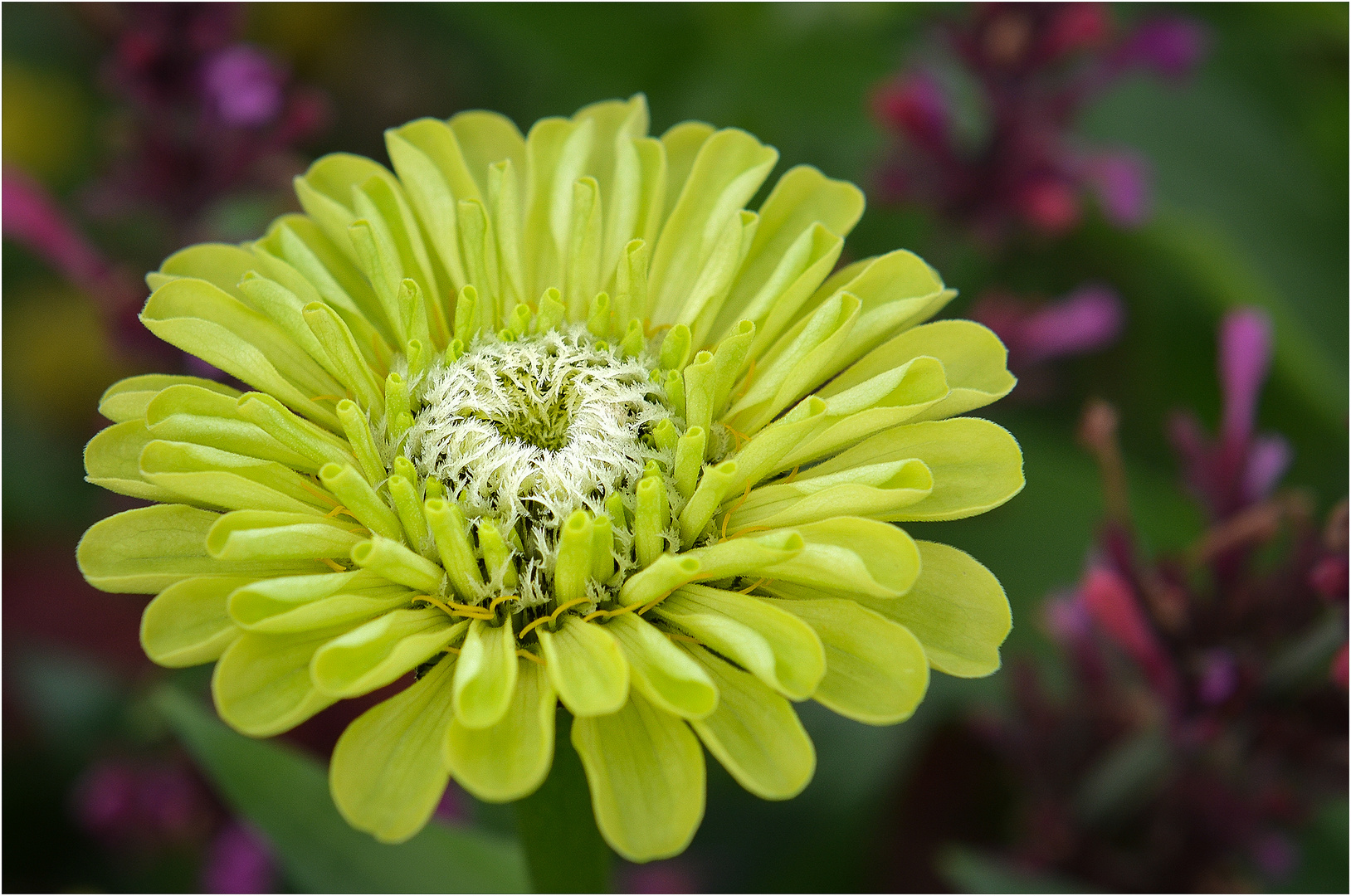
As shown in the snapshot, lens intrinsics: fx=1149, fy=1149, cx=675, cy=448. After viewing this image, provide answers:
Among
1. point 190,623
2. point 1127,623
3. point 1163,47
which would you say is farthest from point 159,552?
point 1163,47

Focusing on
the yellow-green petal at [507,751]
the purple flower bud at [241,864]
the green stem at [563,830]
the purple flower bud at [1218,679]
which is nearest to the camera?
the yellow-green petal at [507,751]

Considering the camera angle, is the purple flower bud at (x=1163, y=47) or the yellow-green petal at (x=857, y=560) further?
the purple flower bud at (x=1163, y=47)

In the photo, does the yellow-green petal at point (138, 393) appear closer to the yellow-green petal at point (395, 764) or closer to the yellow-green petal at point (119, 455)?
the yellow-green petal at point (119, 455)

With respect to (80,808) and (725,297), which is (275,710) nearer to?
(725,297)

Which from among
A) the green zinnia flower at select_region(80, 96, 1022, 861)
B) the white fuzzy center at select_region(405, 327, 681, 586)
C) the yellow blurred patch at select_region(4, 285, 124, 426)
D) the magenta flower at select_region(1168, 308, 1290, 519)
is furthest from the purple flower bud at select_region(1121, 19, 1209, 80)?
the yellow blurred patch at select_region(4, 285, 124, 426)

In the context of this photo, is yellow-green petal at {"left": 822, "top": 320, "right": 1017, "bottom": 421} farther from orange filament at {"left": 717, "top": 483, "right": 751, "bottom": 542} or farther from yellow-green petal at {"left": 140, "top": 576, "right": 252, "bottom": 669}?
yellow-green petal at {"left": 140, "top": 576, "right": 252, "bottom": 669}

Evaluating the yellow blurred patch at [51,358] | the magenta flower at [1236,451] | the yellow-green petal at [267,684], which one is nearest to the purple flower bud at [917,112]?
the magenta flower at [1236,451]
